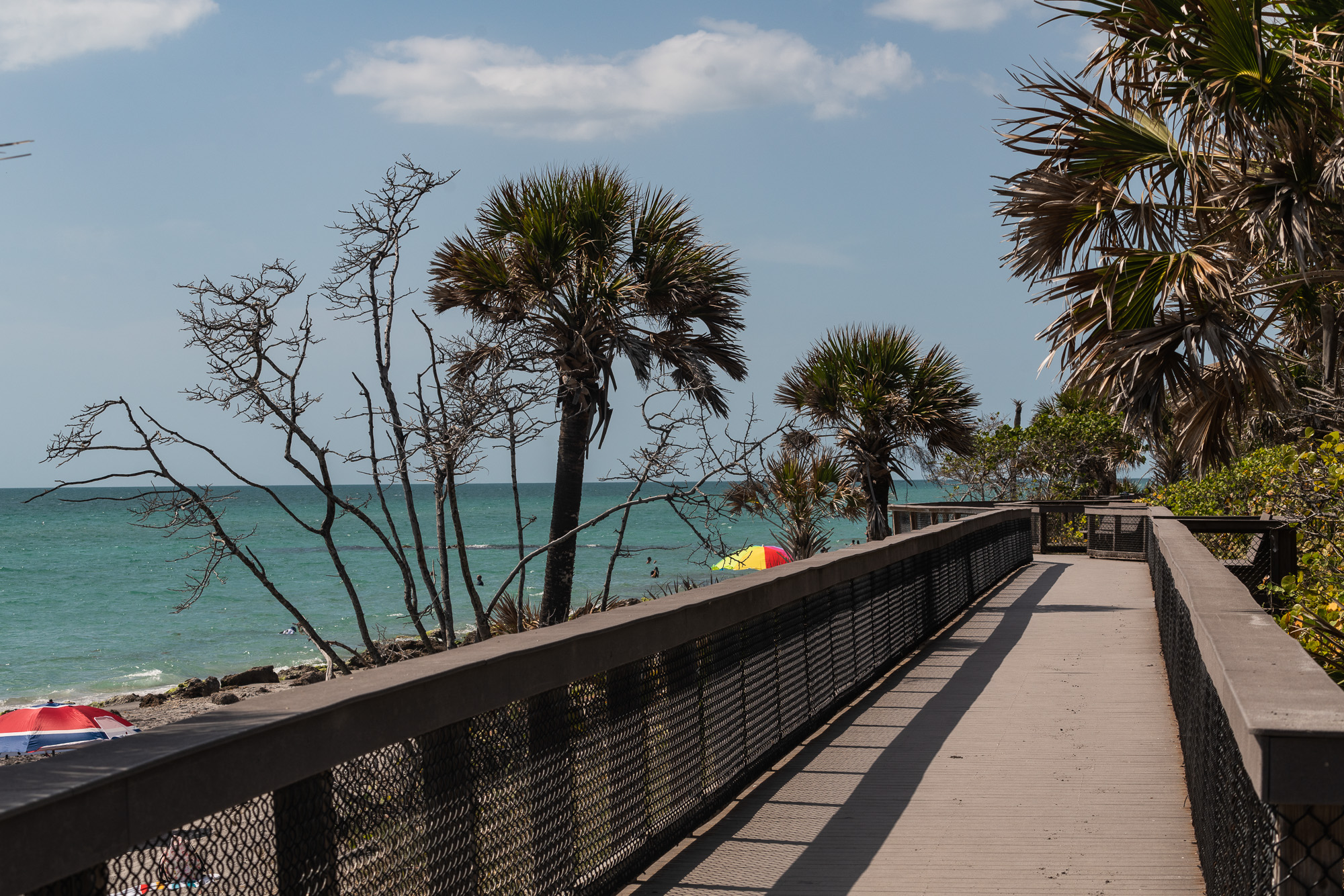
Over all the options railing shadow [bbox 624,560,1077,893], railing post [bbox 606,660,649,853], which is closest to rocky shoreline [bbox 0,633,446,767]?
railing shadow [bbox 624,560,1077,893]

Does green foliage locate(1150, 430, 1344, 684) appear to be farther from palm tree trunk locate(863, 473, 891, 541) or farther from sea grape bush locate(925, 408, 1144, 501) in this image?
sea grape bush locate(925, 408, 1144, 501)

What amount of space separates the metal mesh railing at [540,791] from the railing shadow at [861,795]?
132mm

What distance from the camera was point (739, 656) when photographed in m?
5.52

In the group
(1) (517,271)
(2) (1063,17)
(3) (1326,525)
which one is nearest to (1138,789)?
(3) (1326,525)

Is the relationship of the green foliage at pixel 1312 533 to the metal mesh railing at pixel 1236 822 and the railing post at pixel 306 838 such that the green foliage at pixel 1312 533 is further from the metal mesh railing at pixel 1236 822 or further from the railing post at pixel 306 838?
the railing post at pixel 306 838

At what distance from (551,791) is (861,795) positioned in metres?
2.23

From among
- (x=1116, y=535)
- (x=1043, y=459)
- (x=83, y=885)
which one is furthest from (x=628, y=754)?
(x=1043, y=459)

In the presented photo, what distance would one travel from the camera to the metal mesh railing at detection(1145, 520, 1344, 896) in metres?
2.46

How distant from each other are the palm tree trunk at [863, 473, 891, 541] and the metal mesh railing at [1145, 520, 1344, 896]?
1345 cm

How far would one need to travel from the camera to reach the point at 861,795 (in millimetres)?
5418

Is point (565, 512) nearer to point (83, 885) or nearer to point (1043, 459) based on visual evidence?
point (83, 885)

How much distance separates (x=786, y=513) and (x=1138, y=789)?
15.0m

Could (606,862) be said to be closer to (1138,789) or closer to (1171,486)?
(1138,789)

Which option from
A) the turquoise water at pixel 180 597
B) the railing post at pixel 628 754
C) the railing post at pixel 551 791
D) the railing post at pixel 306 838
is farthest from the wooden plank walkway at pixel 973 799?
the turquoise water at pixel 180 597
